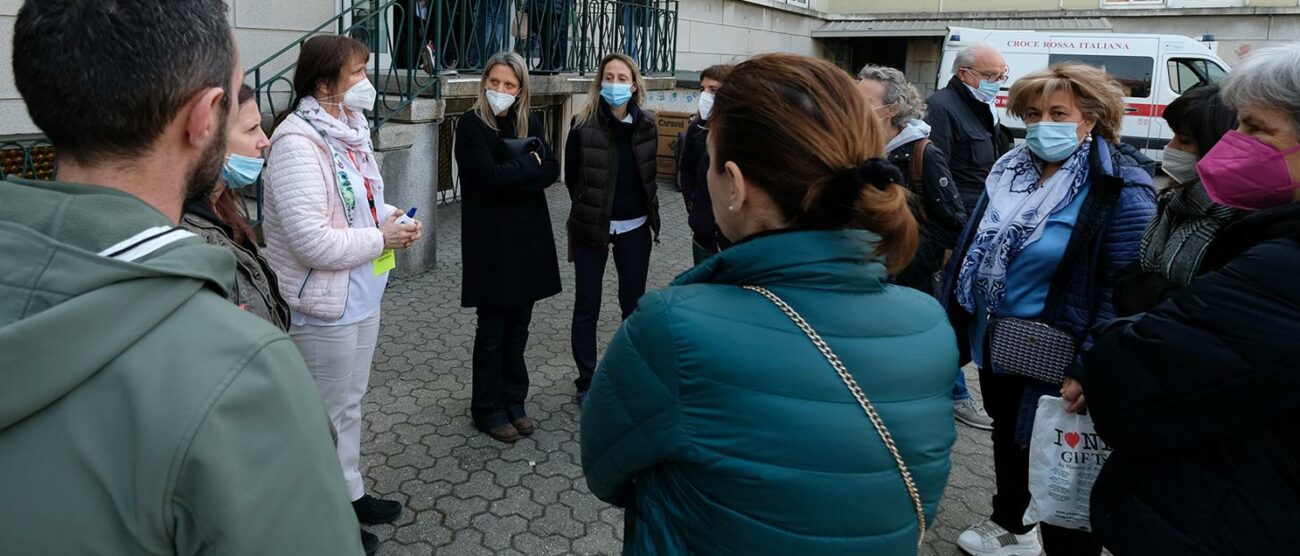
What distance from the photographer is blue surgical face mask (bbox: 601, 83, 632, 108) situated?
14.6 ft

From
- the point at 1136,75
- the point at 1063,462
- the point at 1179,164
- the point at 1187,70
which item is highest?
the point at 1187,70

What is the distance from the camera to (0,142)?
4836 mm

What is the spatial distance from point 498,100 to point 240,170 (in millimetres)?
1559

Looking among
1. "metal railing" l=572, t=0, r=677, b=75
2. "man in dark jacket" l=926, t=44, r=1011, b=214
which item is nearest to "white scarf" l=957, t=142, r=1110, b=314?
"man in dark jacket" l=926, t=44, r=1011, b=214

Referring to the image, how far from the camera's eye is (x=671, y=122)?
38.5 feet

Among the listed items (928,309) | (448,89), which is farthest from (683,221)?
(928,309)

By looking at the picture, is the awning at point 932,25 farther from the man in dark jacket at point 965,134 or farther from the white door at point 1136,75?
the man in dark jacket at point 965,134

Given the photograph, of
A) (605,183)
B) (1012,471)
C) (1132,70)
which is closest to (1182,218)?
(1012,471)

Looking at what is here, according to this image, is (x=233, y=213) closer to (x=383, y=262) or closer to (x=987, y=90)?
(x=383, y=262)

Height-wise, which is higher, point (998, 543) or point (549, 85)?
point (549, 85)

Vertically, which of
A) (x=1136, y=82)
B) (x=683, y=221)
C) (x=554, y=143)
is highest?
(x=1136, y=82)

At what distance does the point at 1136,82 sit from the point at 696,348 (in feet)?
46.2

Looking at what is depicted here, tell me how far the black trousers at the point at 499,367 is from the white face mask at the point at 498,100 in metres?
0.93

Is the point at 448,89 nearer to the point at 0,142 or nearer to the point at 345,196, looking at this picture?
the point at 0,142
